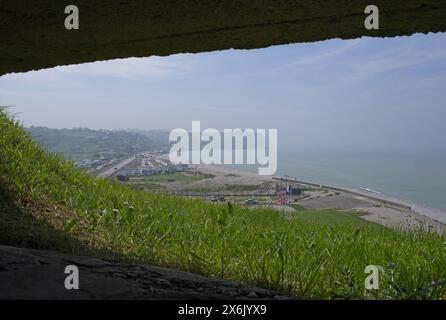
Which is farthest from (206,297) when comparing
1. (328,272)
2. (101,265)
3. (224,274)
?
(328,272)

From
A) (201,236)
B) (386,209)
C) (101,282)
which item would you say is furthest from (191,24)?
(386,209)

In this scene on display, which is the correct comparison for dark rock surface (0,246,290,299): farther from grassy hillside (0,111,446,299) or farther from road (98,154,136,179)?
road (98,154,136,179)

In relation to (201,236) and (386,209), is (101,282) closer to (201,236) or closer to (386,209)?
(201,236)

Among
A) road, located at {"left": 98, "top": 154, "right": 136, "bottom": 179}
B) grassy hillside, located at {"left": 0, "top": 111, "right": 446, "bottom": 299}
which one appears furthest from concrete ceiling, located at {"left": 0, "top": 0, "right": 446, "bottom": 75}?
road, located at {"left": 98, "top": 154, "right": 136, "bottom": 179}

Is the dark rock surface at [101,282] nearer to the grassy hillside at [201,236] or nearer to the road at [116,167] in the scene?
the grassy hillside at [201,236]

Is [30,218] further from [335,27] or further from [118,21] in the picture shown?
→ [335,27]

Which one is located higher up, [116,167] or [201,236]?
[116,167]

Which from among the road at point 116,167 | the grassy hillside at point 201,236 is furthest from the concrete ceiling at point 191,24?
the road at point 116,167
